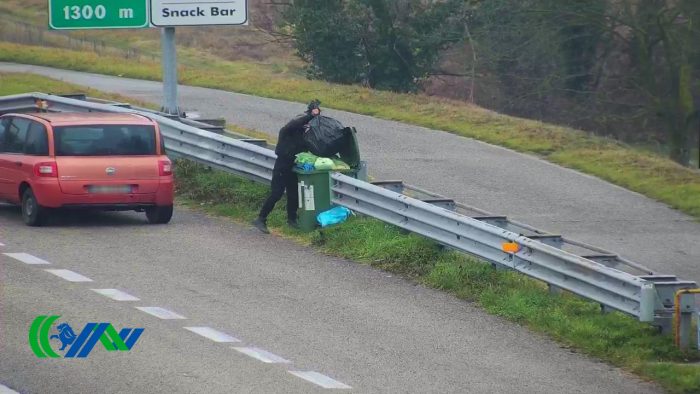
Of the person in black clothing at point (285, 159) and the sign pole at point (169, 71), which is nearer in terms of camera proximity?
the person in black clothing at point (285, 159)

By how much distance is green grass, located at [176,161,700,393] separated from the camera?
1073cm

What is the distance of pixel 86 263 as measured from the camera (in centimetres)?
1348

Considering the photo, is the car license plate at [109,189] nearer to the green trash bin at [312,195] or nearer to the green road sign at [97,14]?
the green trash bin at [312,195]

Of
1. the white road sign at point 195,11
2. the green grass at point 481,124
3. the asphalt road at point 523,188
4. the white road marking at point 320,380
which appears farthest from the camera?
the green grass at point 481,124

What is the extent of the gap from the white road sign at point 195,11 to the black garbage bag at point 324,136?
A: 5360 mm

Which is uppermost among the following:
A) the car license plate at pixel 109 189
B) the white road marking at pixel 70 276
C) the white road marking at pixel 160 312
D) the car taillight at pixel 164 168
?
the car taillight at pixel 164 168

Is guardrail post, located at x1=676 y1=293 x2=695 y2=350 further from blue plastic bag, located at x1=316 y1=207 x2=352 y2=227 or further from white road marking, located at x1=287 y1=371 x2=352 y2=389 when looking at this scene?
blue plastic bag, located at x1=316 y1=207 x2=352 y2=227

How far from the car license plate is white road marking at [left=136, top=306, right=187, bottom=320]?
4375mm

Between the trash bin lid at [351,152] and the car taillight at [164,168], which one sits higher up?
the trash bin lid at [351,152]

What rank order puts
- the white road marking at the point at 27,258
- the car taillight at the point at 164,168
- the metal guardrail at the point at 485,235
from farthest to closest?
the car taillight at the point at 164,168, the white road marking at the point at 27,258, the metal guardrail at the point at 485,235

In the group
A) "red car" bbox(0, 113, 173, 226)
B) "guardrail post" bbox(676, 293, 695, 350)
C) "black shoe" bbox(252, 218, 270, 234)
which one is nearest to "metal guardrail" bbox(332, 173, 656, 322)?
"guardrail post" bbox(676, 293, 695, 350)

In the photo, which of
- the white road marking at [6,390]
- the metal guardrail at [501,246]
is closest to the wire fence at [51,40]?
the metal guardrail at [501,246]

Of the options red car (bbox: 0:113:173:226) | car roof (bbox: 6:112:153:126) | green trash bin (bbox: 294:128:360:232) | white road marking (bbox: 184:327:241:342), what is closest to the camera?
white road marking (bbox: 184:327:241:342)

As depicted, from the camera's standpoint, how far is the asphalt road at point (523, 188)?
56.3 feet
